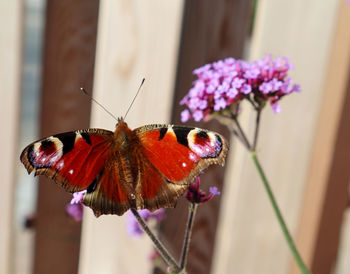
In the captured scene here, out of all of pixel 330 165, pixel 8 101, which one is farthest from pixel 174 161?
pixel 330 165

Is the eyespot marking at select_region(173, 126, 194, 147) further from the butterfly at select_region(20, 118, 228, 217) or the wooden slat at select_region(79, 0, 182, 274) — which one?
the wooden slat at select_region(79, 0, 182, 274)

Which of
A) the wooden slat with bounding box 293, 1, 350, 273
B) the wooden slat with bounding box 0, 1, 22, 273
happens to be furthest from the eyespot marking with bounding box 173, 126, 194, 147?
the wooden slat with bounding box 293, 1, 350, 273

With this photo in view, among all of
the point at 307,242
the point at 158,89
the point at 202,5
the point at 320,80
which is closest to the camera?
the point at 158,89

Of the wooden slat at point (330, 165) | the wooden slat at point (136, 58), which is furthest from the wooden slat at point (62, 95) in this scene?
the wooden slat at point (330, 165)

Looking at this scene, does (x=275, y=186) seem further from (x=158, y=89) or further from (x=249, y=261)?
(x=158, y=89)

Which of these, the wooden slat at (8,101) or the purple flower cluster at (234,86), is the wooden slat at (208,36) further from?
the purple flower cluster at (234,86)

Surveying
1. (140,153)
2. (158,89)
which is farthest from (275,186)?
(140,153)

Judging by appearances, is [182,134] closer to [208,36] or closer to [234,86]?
[234,86]
